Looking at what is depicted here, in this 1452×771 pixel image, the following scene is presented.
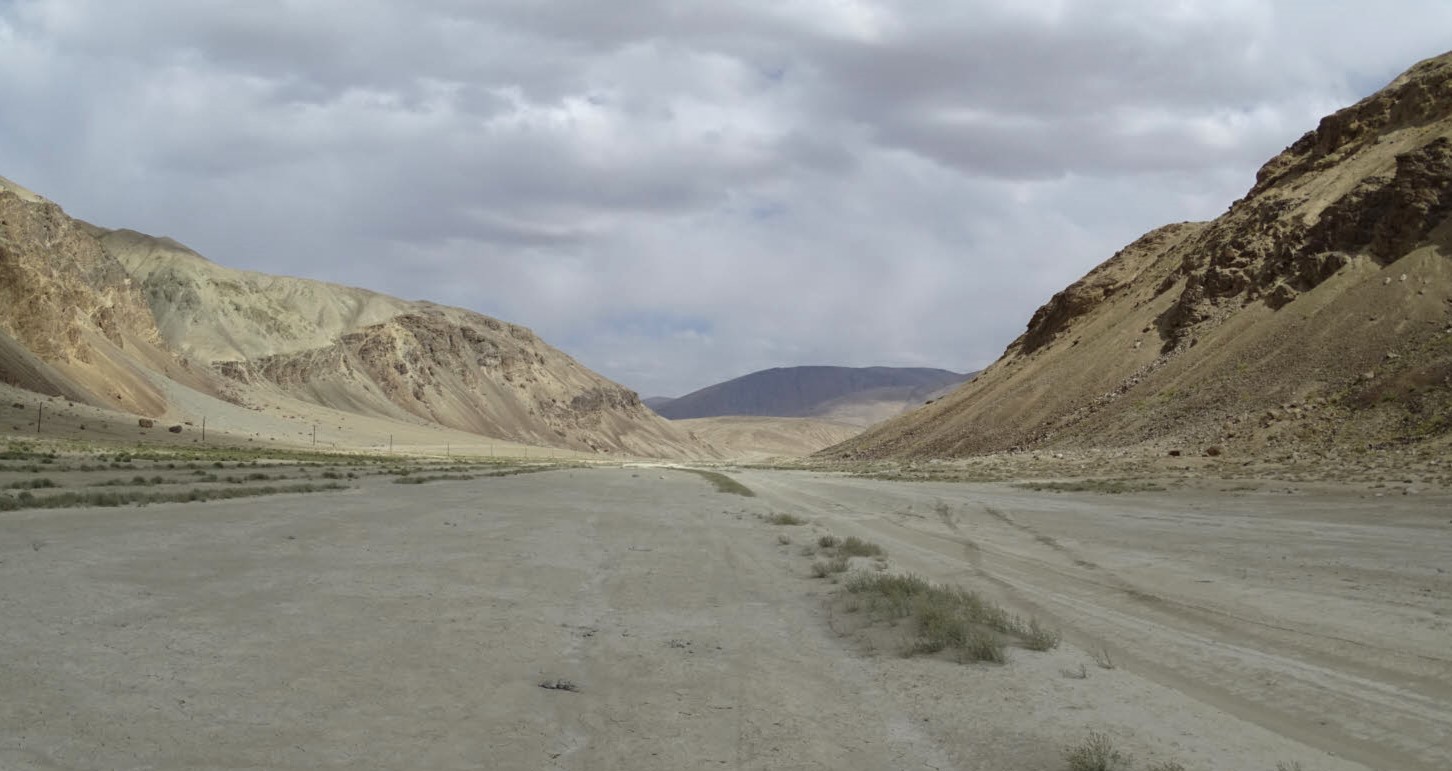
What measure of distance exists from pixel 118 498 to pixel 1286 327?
59127 millimetres

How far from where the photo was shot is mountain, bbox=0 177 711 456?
3115 inches

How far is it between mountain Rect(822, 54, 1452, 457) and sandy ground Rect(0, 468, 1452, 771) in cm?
2814

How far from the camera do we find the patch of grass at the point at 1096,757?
5438 mm

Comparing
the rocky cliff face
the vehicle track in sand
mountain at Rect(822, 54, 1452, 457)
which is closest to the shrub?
the vehicle track in sand

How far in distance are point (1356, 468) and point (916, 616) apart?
28.8 meters

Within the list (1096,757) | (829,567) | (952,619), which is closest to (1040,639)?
(952,619)

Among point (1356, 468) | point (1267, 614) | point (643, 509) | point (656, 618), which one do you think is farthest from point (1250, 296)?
point (656, 618)

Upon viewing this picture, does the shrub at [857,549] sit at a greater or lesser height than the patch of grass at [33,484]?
lesser

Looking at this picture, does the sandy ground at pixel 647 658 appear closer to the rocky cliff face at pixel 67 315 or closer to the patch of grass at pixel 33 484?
the patch of grass at pixel 33 484

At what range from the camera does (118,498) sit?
19.7m

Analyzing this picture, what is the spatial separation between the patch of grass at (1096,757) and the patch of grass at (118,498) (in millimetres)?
19008

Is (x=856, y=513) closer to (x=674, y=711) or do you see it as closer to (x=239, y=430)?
(x=674, y=711)

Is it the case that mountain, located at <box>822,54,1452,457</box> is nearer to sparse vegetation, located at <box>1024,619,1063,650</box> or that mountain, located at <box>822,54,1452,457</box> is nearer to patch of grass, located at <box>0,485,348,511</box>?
sparse vegetation, located at <box>1024,619,1063,650</box>

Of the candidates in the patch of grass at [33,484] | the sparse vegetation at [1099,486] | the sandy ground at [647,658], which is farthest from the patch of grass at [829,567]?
the sparse vegetation at [1099,486]
